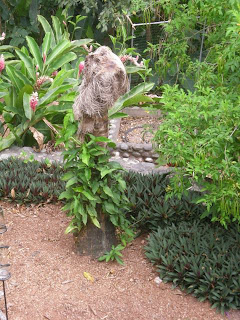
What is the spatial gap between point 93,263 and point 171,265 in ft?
2.08

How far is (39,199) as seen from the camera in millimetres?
4297

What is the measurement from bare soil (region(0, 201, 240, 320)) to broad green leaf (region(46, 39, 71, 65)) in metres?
2.89

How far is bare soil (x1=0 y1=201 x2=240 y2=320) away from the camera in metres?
3.00

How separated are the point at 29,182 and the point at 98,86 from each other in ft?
6.00

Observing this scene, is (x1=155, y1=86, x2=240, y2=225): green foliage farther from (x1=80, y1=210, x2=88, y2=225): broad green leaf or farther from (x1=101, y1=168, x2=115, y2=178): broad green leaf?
(x1=80, y1=210, x2=88, y2=225): broad green leaf

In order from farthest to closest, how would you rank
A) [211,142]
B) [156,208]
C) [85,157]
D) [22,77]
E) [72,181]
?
[22,77], [156,208], [72,181], [85,157], [211,142]

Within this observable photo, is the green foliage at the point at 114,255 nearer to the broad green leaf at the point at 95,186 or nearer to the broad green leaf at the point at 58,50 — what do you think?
the broad green leaf at the point at 95,186

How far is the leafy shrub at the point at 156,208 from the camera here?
383cm

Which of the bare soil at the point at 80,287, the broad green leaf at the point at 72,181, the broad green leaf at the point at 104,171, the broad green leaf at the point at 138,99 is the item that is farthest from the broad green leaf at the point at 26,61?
the broad green leaf at the point at 104,171

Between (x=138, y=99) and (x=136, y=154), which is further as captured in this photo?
(x=136, y=154)

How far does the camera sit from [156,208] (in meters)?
3.85

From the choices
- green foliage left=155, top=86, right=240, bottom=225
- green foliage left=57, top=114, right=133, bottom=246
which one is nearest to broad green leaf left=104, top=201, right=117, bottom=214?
green foliage left=57, top=114, right=133, bottom=246

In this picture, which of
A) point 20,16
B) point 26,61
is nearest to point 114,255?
point 26,61

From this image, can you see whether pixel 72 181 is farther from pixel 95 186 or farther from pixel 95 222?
pixel 95 222
